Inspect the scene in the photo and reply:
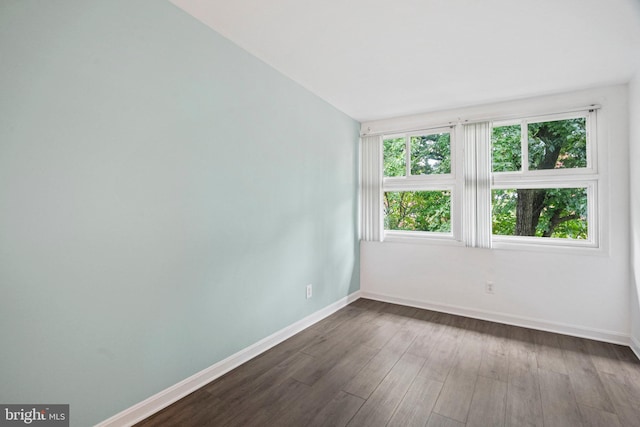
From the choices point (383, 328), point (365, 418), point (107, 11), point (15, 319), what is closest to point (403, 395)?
point (365, 418)

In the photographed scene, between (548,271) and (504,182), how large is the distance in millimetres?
1048

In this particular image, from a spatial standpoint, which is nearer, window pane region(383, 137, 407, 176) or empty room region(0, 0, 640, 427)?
empty room region(0, 0, 640, 427)

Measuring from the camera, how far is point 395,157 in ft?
13.2

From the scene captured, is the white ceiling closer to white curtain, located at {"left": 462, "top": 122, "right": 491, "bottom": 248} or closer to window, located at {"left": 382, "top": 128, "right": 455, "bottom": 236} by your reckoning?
white curtain, located at {"left": 462, "top": 122, "right": 491, "bottom": 248}

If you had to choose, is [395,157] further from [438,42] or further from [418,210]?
[438,42]

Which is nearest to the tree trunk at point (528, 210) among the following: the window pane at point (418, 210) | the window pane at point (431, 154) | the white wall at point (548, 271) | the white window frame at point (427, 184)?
the white wall at point (548, 271)

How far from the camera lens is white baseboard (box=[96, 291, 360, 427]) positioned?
1598 mm

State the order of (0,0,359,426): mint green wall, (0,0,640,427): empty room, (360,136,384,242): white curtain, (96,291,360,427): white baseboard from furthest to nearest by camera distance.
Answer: (360,136,384,242): white curtain, (96,291,360,427): white baseboard, (0,0,640,427): empty room, (0,0,359,426): mint green wall

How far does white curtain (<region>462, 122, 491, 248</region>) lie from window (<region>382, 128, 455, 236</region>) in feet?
0.84

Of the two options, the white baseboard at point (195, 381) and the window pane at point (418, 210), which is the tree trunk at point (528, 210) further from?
the white baseboard at point (195, 381)

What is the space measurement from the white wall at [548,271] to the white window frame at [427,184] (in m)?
0.13

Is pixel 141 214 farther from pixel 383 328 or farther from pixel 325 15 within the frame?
pixel 383 328

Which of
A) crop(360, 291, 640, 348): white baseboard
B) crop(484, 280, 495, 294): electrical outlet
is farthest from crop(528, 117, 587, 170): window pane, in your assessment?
crop(360, 291, 640, 348): white baseboard

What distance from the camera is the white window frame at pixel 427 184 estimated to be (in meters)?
3.52
